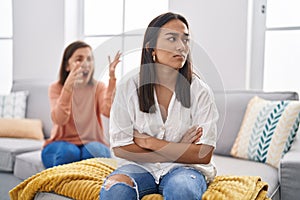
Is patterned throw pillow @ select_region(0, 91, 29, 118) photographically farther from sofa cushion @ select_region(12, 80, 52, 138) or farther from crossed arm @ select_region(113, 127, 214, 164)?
crossed arm @ select_region(113, 127, 214, 164)

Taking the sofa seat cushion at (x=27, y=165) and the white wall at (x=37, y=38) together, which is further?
the white wall at (x=37, y=38)

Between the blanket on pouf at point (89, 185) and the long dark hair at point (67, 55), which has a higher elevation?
the long dark hair at point (67, 55)

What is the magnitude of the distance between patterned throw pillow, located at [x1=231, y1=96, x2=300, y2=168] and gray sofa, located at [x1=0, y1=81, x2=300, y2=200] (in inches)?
1.8

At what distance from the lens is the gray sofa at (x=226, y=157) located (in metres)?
1.71

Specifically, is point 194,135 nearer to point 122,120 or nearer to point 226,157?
point 122,120

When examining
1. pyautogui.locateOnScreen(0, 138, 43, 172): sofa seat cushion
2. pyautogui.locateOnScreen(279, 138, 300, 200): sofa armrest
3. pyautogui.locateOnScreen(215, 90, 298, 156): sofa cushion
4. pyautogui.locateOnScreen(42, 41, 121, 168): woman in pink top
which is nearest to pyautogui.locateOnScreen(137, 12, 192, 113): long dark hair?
pyautogui.locateOnScreen(42, 41, 121, 168): woman in pink top

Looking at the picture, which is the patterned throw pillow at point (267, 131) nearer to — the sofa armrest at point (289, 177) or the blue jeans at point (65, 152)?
the sofa armrest at point (289, 177)

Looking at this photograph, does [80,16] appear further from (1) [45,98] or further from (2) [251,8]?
(2) [251,8]

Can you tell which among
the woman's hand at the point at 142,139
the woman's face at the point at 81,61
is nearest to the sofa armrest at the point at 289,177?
the woman's hand at the point at 142,139

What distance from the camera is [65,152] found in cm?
207

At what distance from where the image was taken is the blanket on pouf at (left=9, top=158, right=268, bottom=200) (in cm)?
133

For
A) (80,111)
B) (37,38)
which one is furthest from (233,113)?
(37,38)

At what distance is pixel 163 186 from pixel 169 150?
13 centimetres

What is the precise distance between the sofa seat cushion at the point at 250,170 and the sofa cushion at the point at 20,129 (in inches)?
55.8
